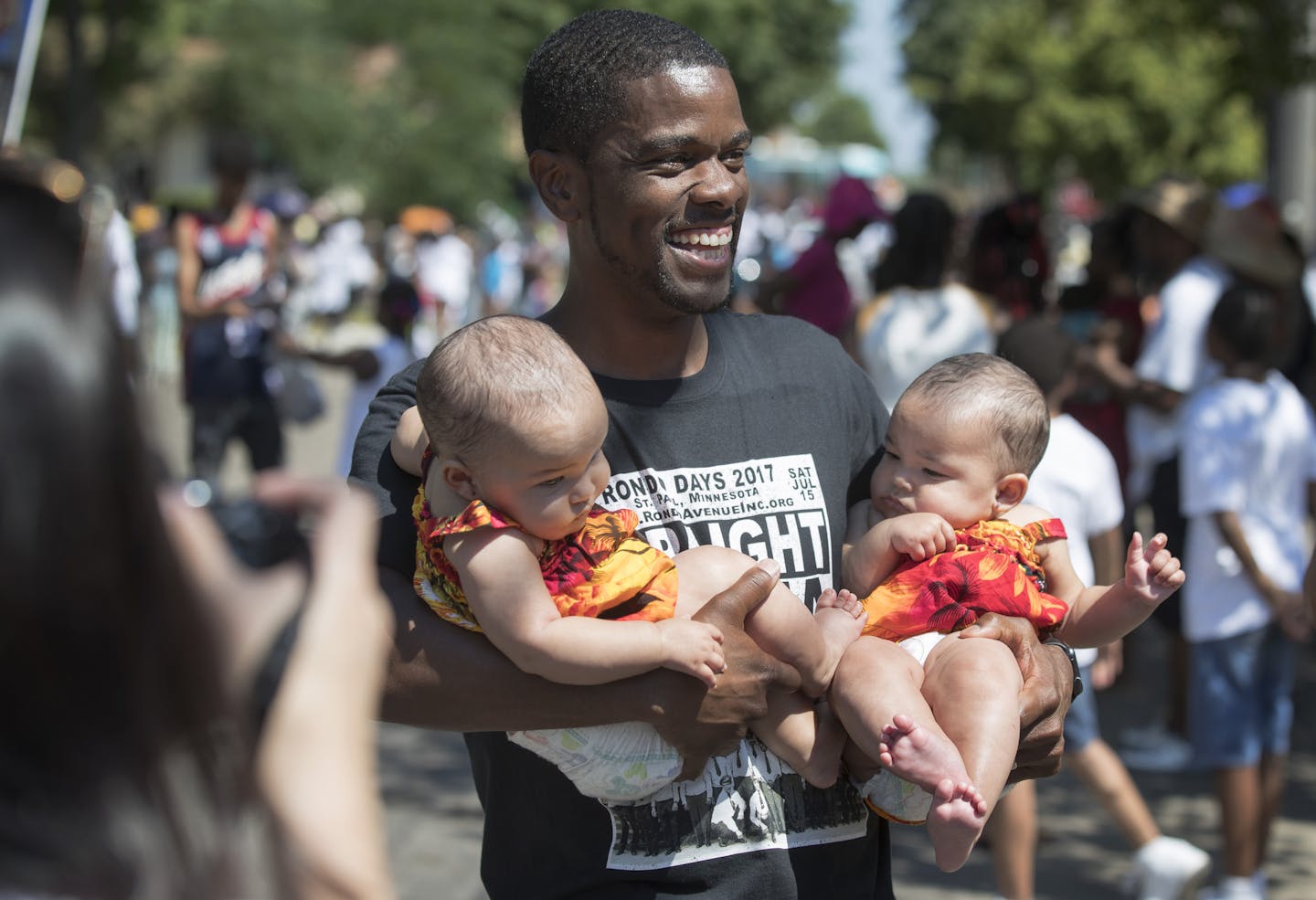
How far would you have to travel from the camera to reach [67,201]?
121 cm

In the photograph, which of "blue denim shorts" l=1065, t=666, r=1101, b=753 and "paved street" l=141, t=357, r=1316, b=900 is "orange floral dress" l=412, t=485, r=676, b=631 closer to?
"paved street" l=141, t=357, r=1316, b=900

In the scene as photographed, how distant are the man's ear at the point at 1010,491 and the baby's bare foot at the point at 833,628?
38 cm

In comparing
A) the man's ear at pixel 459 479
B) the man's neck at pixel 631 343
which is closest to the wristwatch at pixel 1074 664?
the man's neck at pixel 631 343

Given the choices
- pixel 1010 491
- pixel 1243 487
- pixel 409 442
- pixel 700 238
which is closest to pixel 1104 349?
pixel 1243 487

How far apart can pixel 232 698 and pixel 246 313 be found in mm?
7340

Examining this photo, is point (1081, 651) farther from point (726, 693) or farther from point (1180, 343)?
point (726, 693)

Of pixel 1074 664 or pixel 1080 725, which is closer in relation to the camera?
pixel 1074 664

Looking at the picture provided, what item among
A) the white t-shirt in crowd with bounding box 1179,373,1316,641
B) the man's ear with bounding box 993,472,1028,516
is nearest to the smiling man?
the man's ear with bounding box 993,472,1028,516

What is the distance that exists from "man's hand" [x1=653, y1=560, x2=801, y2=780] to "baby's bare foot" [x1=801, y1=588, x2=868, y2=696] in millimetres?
110

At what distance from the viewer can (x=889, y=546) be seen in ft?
7.92

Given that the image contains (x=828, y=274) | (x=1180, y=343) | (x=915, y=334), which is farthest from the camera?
(x=828, y=274)

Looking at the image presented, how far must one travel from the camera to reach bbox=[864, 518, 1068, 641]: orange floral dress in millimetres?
2410

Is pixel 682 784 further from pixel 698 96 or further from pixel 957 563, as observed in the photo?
pixel 698 96

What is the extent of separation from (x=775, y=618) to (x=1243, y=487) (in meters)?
3.19
